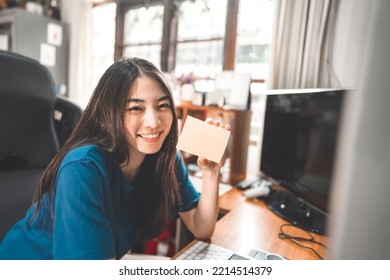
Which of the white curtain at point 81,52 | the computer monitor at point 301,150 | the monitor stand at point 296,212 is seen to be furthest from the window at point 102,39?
the monitor stand at point 296,212

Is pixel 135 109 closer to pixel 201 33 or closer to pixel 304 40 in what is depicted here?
pixel 201 33

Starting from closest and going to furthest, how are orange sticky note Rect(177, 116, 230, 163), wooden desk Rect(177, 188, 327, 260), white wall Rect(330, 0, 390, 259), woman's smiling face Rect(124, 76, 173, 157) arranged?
1. white wall Rect(330, 0, 390, 259)
2. orange sticky note Rect(177, 116, 230, 163)
3. woman's smiling face Rect(124, 76, 173, 157)
4. wooden desk Rect(177, 188, 327, 260)

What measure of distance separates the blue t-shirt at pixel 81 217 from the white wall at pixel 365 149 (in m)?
0.37

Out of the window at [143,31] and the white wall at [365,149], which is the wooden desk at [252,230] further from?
the window at [143,31]

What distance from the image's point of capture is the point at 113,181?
→ 1.92 feet

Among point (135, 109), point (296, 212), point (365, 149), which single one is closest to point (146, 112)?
point (135, 109)

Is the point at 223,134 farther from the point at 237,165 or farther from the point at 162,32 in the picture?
the point at 237,165

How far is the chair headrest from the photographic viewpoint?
1.81 ft

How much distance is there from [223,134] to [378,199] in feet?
0.80

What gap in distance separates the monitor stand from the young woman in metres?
0.30

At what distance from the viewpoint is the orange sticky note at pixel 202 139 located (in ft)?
1.36

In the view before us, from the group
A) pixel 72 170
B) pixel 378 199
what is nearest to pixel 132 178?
pixel 72 170

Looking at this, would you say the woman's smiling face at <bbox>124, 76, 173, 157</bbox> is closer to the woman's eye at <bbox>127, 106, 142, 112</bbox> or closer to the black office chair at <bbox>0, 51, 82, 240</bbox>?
the woman's eye at <bbox>127, 106, 142, 112</bbox>

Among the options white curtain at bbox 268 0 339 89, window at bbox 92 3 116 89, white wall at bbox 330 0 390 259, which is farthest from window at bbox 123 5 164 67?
white wall at bbox 330 0 390 259
